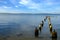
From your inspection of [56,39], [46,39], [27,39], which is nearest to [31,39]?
[27,39]

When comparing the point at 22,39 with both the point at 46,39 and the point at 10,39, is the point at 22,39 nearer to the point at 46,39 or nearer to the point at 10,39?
the point at 10,39

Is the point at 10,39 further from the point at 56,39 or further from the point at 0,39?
the point at 56,39

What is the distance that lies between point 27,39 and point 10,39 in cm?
273

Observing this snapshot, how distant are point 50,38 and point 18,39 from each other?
525cm

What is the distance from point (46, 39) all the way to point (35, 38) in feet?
6.57

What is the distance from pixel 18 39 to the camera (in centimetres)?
2516

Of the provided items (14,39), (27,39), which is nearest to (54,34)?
(27,39)

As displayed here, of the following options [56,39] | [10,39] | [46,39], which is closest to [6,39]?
[10,39]

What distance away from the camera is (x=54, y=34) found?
25.6m

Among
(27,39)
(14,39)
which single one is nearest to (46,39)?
(27,39)

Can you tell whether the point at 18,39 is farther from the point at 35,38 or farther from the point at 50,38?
the point at 50,38

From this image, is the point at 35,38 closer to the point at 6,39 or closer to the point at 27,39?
the point at 27,39

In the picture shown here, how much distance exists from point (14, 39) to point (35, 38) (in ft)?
11.6

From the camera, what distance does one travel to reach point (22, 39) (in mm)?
25250
